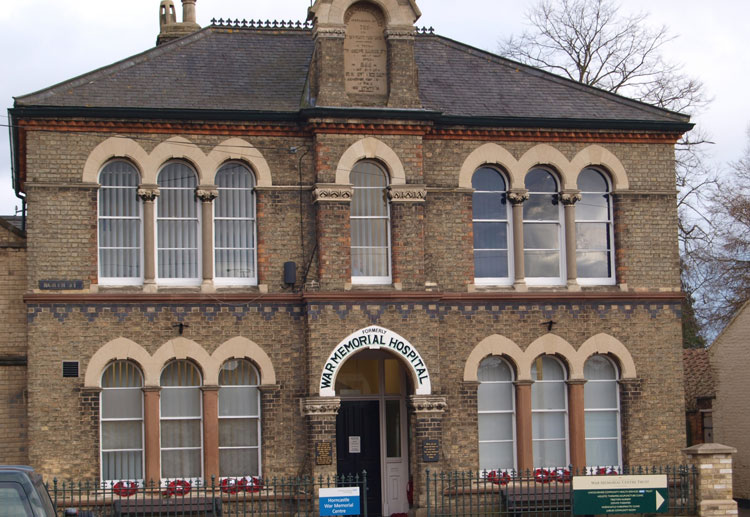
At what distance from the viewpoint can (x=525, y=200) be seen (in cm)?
2280

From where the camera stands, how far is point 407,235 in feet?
71.6

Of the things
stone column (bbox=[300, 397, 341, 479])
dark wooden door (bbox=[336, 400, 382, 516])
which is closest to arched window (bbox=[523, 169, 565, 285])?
dark wooden door (bbox=[336, 400, 382, 516])

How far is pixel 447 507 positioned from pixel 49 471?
702cm

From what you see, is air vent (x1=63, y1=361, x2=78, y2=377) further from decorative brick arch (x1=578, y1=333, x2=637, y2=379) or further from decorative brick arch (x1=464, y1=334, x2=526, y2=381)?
decorative brick arch (x1=578, y1=333, x2=637, y2=379)

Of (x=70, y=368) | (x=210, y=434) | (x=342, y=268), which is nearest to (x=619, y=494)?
(x=342, y=268)

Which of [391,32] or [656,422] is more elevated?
[391,32]

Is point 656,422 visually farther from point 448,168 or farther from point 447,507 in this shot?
point 448,168

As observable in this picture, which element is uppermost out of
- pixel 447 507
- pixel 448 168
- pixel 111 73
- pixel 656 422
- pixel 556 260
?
pixel 111 73

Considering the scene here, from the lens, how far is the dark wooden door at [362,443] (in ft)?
75.6

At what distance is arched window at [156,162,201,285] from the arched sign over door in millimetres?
2909

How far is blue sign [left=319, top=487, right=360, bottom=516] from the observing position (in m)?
19.5

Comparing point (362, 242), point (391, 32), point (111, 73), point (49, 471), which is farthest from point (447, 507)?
point (111, 73)

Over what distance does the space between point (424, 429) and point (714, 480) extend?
5.25m

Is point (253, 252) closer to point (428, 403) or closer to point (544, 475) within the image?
point (428, 403)
